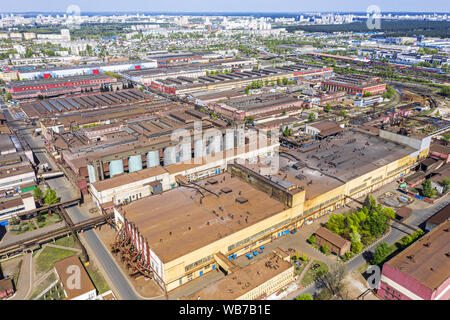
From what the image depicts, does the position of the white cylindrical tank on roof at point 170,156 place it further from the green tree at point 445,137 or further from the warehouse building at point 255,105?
the green tree at point 445,137

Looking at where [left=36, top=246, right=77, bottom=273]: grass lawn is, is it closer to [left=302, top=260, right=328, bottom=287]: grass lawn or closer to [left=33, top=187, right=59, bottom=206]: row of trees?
[left=33, top=187, right=59, bottom=206]: row of trees

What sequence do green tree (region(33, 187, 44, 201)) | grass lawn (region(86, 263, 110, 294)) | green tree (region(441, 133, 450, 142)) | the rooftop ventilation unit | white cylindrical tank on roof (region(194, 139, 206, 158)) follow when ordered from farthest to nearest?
1. green tree (region(441, 133, 450, 142))
2. white cylindrical tank on roof (region(194, 139, 206, 158))
3. green tree (region(33, 187, 44, 201))
4. the rooftop ventilation unit
5. grass lawn (region(86, 263, 110, 294))

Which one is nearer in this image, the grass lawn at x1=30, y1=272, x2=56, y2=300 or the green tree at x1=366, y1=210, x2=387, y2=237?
the grass lawn at x1=30, y1=272, x2=56, y2=300

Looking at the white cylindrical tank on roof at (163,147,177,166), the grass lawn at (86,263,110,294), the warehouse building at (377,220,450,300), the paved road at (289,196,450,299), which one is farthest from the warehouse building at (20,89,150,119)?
the warehouse building at (377,220,450,300)

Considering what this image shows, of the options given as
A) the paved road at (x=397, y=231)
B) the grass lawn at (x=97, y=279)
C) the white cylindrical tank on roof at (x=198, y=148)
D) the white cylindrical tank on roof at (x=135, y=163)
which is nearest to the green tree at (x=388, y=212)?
the paved road at (x=397, y=231)

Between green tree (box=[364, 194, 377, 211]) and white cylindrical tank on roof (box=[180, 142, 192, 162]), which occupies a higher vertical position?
white cylindrical tank on roof (box=[180, 142, 192, 162])

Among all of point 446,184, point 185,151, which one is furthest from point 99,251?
point 446,184

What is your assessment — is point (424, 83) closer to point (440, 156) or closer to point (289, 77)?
point (289, 77)
